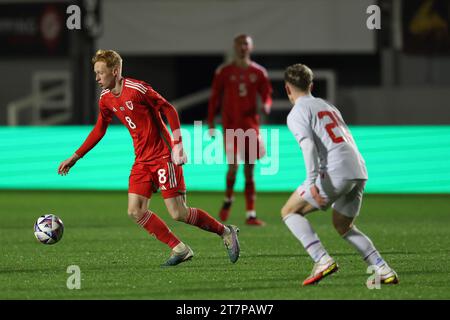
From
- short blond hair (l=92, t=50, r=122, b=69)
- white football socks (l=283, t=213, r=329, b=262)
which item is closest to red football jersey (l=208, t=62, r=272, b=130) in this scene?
short blond hair (l=92, t=50, r=122, b=69)

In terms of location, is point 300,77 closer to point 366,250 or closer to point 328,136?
point 328,136

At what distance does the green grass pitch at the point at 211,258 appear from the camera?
6.96 meters

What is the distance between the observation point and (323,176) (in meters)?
6.96

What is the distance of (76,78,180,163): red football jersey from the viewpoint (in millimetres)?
8102

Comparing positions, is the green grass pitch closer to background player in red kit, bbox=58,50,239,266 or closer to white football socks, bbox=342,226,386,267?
white football socks, bbox=342,226,386,267

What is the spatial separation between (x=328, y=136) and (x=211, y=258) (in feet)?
7.36

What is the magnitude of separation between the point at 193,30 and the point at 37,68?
4.95m

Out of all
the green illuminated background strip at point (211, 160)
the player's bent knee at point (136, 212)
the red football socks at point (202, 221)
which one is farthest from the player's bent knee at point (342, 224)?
the green illuminated background strip at point (211, 160)

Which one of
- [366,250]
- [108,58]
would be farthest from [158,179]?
[366,250]

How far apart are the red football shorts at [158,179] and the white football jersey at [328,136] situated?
1409 mm

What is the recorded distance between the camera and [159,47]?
71.1ft
